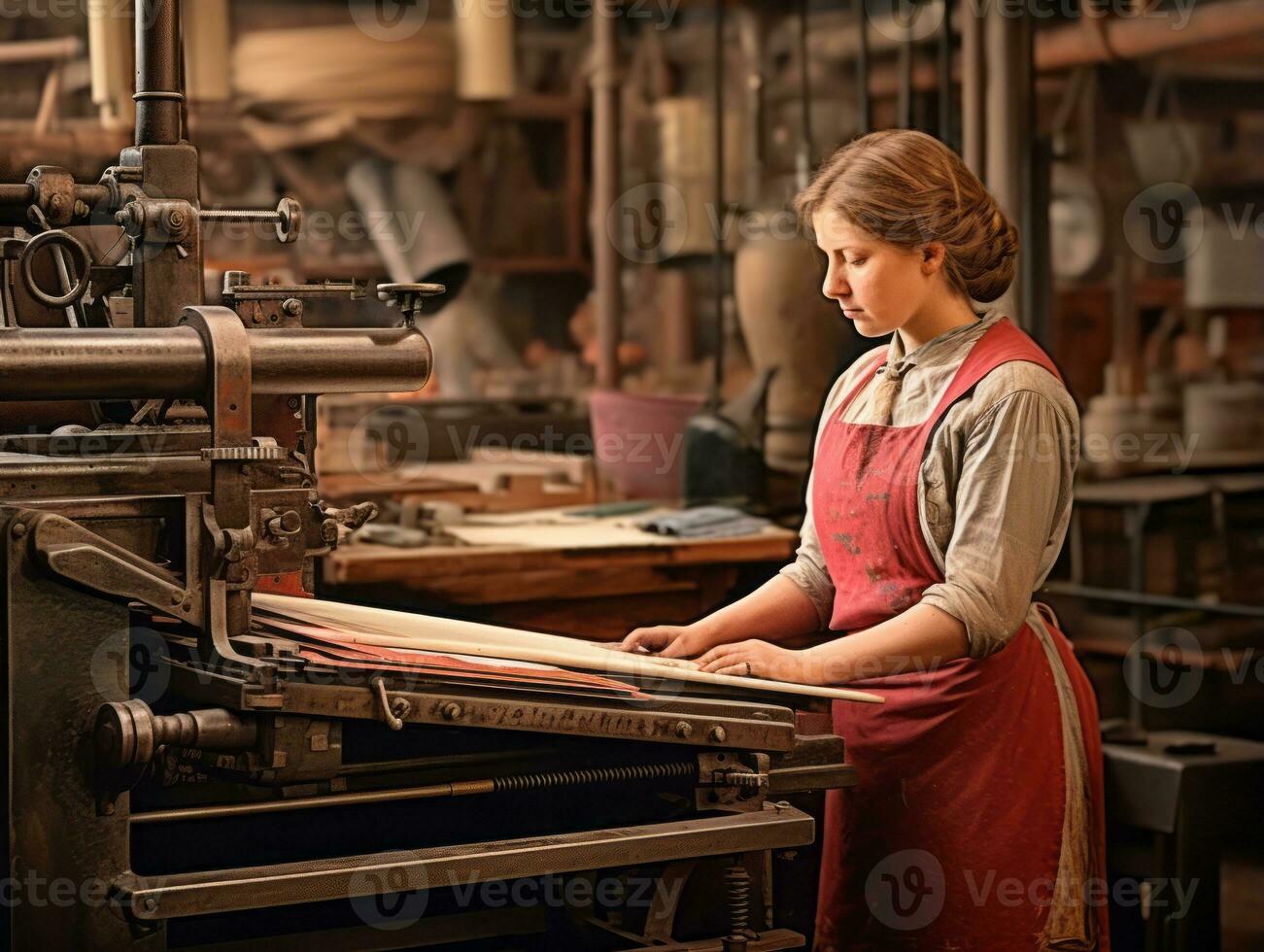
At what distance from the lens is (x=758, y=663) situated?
192 cm

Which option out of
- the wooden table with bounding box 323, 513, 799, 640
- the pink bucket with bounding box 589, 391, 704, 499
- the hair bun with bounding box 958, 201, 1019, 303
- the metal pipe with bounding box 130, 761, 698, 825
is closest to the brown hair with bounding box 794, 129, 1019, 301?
the hair bun with bounding box 958, 201, 1019, 303

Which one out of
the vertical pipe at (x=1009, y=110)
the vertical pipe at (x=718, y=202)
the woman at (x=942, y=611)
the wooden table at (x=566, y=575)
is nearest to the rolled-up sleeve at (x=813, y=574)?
A: the woman at (x=942, y=611)

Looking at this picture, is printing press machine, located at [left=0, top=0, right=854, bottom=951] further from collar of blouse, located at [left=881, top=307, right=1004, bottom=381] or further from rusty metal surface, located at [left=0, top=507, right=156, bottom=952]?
collar of blouse, located at [left=881, top=307, right=1004, bottom=381]

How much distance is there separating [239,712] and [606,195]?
Answer: 5059 mm

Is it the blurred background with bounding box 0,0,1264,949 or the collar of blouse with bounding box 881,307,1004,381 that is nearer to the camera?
the collar of blouse with bounding box 881,307,1004,381

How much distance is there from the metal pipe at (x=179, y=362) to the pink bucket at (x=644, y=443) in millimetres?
3012

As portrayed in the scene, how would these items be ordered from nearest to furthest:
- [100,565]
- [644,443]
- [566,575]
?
[100,565] → [566,575] → [644,443]

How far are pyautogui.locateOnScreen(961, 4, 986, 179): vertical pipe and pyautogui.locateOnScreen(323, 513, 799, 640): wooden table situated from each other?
3.67ft

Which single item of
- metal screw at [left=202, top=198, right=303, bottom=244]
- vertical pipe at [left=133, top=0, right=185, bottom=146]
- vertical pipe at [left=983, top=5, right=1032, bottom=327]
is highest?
vertical pipe at [left=983, top=5, right=1032, bottom=327]

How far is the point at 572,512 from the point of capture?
4.36m

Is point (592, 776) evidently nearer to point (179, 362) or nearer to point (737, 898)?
point (737, 898)

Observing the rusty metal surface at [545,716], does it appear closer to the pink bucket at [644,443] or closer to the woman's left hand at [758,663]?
the woman's left hand at [758,663]

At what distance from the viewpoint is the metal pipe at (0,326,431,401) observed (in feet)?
4.91

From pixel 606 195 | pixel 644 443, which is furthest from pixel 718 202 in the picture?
pixel 606 195
